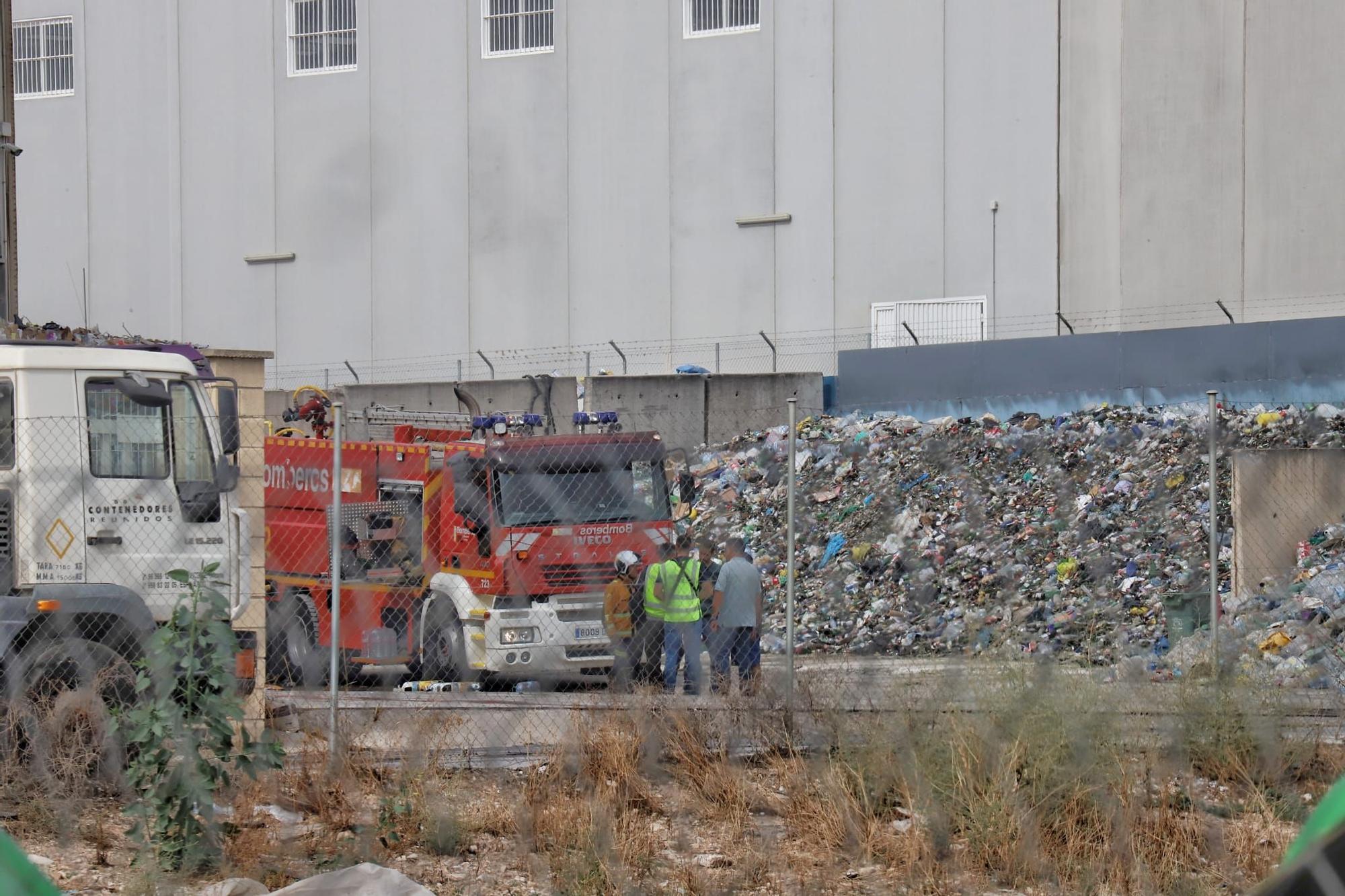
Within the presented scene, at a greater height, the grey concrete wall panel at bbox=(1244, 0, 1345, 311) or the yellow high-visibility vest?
the grey concrete wall panel at bbox=(1244, 0, 1345, 311)

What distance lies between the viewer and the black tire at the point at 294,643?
13430 millimetres

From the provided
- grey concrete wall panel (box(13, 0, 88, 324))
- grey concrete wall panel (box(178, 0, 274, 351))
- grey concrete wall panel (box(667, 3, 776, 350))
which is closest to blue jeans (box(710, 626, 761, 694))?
grey concrete wall panel (box(667, 3, 776, 350))

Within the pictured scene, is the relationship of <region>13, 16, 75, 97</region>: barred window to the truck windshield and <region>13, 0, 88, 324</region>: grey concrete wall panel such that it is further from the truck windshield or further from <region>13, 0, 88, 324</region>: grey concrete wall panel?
the truck windshield

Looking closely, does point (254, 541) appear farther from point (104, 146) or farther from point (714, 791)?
point (104, 146)

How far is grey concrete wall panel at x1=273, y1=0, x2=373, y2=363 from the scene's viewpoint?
31.1 m

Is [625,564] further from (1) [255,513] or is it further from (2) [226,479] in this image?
(2) [226,479]

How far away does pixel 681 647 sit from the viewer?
1134 centimetres

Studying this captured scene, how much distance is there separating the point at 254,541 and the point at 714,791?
3643mm

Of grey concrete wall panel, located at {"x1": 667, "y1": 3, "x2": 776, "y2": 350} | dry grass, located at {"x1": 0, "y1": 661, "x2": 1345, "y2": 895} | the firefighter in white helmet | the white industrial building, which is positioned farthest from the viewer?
grey concrete wall panel, located at {"x1": 667, "y1": 3, "x2": 776, "y2": 350}

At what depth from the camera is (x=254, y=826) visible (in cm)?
719

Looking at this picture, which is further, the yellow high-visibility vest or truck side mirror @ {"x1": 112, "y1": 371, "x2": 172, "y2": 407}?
the yellow high-visibility vest

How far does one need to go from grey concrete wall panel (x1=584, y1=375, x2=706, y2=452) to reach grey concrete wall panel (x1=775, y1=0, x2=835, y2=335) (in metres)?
4.45

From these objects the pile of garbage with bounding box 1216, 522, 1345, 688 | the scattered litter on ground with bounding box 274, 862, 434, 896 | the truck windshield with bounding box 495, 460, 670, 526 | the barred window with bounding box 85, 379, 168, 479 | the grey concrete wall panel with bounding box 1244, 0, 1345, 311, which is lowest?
the scattered litter on ground with bounding box 274, 862, 434, 896

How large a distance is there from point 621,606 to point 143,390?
4.58 m
